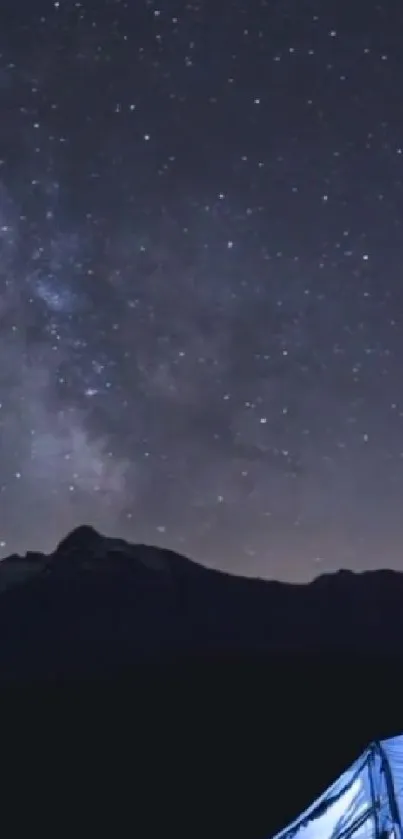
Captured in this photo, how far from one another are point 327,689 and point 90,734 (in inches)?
654

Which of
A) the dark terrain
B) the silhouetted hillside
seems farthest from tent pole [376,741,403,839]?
the silhouetted hillside

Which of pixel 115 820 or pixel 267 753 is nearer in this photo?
→ pixel 115 820

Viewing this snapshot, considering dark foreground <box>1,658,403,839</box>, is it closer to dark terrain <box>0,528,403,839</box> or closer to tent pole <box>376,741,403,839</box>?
dark terrain <box>0,528,403,839</box>

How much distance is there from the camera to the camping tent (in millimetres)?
11695

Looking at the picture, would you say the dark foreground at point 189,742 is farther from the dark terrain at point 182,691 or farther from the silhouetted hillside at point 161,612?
the silhouetted hillside at point 161,612

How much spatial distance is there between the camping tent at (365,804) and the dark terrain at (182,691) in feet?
105

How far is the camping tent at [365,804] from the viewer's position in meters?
11.7

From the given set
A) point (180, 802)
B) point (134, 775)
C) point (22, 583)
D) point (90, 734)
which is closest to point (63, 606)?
point (22, 583)

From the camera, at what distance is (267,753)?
2143 inches

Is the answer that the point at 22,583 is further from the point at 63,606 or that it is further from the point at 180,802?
the point at 180,802

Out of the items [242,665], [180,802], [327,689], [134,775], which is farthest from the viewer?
[242,665]

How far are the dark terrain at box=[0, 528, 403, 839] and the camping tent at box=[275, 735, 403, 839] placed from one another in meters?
32.1

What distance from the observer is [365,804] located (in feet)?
40.8

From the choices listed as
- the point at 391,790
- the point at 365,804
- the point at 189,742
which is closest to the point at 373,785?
the point at 365,804
